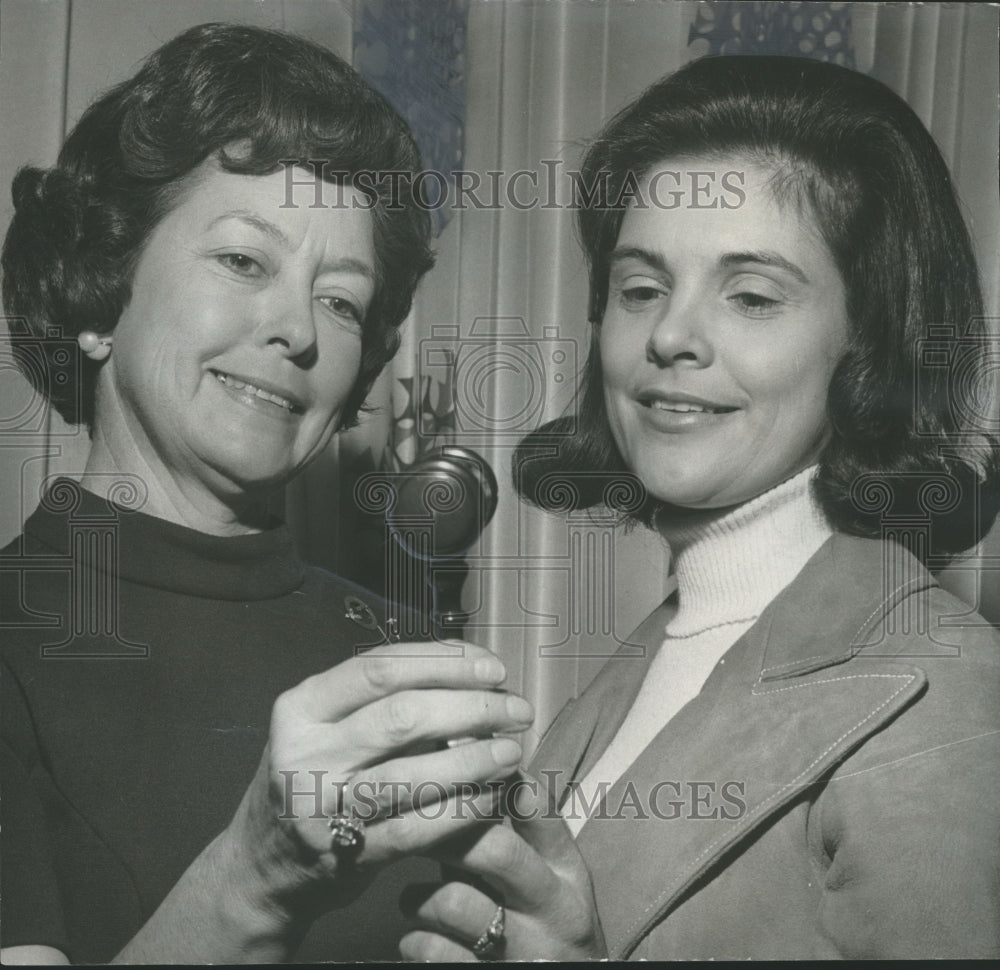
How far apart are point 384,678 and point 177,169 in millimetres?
697

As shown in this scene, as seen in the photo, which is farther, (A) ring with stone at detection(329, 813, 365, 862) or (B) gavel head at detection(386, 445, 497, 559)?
(B) gavel head at detection(386, 445, 497, 559)

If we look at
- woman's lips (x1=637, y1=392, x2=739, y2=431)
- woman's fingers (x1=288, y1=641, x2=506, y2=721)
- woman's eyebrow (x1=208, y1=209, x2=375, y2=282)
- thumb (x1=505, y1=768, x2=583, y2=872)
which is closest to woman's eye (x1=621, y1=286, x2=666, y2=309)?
woman's lips (x1=637, y1=392, x2=739, y2=431)

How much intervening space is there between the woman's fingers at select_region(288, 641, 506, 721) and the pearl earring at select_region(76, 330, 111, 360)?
50cm

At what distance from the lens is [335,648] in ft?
4.99

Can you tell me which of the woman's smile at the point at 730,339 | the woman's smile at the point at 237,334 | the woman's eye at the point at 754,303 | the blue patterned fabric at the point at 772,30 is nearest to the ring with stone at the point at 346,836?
the woman's smile at the point at 237,334

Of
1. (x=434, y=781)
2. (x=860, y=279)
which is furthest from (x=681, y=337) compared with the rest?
(x=434, y=781)

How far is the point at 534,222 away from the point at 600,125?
0.16m

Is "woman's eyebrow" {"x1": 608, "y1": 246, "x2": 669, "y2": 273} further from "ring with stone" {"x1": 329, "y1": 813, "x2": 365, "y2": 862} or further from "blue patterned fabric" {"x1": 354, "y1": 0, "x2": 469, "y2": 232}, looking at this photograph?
"ring with stone" {"x1": 329, "y1": 813, "x2": 365, "y2": 862}

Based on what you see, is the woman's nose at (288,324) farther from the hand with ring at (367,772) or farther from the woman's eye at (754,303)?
the woman's eye at (754,303)

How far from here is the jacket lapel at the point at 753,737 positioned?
4.71 feet

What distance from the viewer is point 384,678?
1392 millimetres

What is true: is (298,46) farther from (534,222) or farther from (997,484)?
(997,484)

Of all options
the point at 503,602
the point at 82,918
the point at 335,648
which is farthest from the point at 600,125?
the point at 82,918

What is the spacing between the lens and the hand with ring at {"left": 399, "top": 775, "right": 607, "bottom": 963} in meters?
1.43
